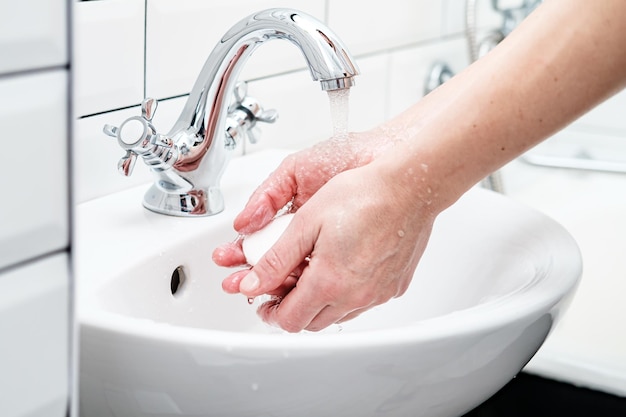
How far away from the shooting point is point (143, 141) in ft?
2.46

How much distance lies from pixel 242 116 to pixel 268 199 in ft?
0.40

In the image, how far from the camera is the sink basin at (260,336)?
54 centimetres

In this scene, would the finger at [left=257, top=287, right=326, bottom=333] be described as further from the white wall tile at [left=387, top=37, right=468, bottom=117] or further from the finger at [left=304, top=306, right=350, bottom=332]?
the white wall tile at [left=387, top=37, right=468, bottom=117]

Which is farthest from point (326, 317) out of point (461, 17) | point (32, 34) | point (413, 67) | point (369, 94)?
point (461, 17)

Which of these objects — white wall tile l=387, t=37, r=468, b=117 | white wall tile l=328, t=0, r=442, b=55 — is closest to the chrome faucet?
white wall tile l=328, t=0, r=442, b=55

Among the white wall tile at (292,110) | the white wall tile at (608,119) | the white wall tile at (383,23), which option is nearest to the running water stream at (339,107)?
the white wall tile at (292,110)

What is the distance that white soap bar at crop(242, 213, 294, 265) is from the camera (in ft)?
2.39

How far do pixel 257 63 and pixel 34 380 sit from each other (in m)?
0.65

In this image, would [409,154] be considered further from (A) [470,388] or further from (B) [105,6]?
(B) [105,6]

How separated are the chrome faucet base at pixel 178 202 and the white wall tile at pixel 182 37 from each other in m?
0.11

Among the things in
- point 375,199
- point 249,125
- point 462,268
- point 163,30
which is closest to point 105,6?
point 163,30

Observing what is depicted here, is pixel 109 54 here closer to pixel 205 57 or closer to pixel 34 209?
pixel 205 57

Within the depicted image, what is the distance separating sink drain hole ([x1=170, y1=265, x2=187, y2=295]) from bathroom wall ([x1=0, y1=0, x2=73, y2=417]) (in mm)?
385

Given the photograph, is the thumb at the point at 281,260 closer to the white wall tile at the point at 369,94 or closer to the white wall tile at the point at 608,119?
the white wall tile at the point at 369,94
